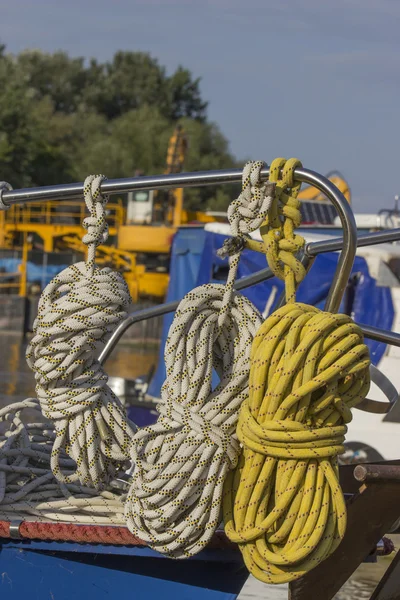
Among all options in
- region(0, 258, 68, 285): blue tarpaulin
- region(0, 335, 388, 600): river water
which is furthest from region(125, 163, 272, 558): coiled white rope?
region(0, 258, 68, 285): blue tarpaulin

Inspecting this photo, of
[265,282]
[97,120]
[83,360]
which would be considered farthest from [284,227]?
[97,120]

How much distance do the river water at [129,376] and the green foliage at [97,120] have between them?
726 inches

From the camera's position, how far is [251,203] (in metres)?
2.50

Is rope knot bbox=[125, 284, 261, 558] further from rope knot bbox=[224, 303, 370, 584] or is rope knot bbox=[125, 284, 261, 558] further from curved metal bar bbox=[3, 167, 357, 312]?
curved metal bar bbox=[3, 167, 357, 312]

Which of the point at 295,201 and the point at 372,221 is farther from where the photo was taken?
the point at 372,221

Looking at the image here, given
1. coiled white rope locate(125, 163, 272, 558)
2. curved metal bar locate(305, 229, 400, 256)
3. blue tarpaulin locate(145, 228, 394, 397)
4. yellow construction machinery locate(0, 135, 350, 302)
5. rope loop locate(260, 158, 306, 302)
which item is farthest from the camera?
yellow construction machinery locate(0, 135, 350, 302)

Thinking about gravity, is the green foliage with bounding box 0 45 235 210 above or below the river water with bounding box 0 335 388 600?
above

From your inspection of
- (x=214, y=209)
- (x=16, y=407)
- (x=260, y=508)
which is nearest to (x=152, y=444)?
(x=260, y=508)

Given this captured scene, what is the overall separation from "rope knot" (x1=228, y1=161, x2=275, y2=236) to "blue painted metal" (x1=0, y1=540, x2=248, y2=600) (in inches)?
36.5

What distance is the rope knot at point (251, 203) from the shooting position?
2.47 m

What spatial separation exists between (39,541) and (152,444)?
62cm

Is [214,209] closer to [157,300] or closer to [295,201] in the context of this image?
[157,300]

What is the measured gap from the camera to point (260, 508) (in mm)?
2311

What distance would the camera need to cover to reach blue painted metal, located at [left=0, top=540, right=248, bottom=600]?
2738mm
